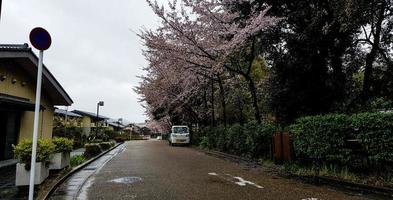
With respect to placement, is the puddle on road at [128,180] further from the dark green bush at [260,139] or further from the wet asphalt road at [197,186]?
the dark green bush at [260,139]

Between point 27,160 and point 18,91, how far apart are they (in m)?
7.85

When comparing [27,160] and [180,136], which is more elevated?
[180,136]

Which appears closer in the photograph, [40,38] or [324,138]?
[40,38]

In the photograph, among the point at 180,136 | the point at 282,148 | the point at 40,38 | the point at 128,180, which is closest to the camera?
the point at 40,38

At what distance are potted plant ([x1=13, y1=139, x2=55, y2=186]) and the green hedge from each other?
924 cm

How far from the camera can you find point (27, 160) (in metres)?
8.48

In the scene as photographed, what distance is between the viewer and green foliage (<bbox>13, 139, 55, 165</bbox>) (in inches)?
334

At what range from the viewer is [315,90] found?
1823 centimetres

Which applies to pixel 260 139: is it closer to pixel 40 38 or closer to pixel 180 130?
pixel 40 38

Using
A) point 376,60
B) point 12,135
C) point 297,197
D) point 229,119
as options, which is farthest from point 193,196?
point 229,119

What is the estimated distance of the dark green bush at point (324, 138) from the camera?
10.7m

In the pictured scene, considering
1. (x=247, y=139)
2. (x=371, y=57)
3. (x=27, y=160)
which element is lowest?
(x=27, y=160)

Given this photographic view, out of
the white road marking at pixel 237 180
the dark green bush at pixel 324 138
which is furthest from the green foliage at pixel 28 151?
the dark green bush at pixel 324 138

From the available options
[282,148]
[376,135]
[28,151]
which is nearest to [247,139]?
[282,148]
